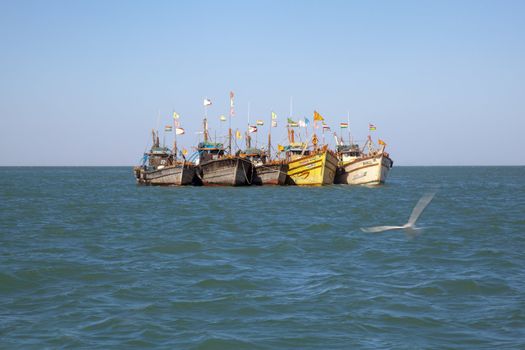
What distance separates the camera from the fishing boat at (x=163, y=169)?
50.7 m

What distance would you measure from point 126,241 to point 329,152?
29.9 metres

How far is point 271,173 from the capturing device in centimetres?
4981

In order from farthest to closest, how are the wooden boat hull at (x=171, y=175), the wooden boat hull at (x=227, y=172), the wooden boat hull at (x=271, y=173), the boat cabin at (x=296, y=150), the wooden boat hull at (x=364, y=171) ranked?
the boat cabin at (x=296, y=150)
the wooden boat hull at (x=364, y=171)
the wooden boat hull at (x=171, y=175)
the wooden boat hull at (x=271, y=173)
the wooden boat hull at (x=227, y=172)

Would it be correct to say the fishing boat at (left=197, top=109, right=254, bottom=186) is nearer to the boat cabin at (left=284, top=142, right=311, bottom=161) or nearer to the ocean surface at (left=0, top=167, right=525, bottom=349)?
the boat cabin at (left=284, top=142, right=311, bottom=161)

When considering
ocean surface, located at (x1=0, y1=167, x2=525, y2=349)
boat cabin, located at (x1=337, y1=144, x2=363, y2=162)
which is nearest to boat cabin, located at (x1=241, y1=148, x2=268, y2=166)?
boat cabin, located at (x1=337, y1=144, x2=363, y2=162)

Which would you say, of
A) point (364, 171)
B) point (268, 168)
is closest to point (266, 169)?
point (268, 168)

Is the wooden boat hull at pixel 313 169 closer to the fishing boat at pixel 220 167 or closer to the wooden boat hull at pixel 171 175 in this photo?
the fishing boat at pixel 220 167

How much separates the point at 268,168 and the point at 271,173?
0.49 metres

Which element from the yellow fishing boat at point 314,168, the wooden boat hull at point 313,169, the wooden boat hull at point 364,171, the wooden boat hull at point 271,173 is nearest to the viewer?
the yellow fishing boat at point 314,168

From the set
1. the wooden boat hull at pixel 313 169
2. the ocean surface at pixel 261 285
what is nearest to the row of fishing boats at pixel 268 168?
the wooden boat hull at pixel 313 169

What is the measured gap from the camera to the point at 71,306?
10.8 m

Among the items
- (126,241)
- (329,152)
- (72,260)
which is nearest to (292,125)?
(329,152)

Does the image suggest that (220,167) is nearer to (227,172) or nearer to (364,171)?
(227,172)

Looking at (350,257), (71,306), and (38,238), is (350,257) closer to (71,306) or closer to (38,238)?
(71,306)
